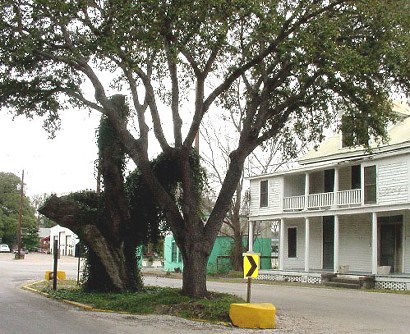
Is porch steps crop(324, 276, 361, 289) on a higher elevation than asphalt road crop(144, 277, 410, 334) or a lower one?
lower

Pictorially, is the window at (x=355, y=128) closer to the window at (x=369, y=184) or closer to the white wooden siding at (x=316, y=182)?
the window at (x=369, y=184)

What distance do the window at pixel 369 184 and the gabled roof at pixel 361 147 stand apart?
2.98ft

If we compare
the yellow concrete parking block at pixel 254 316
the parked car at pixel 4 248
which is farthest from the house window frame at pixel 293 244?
the parked car at pixel 4 248

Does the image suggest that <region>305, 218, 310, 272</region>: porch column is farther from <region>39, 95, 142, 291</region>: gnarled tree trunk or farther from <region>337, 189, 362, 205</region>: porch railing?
<region>39, 95, 142, 291</region>: gnarled tree trunk

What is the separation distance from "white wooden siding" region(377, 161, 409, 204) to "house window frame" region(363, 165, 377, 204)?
546 millimetres

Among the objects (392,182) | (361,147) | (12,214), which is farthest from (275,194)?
(12,214)

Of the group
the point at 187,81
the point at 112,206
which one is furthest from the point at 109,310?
the point at 187,81

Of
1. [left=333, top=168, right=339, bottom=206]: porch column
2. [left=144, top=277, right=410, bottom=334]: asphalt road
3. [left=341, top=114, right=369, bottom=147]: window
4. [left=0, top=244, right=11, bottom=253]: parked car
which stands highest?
[left=341, top=114, right=369, bottom=147]: window

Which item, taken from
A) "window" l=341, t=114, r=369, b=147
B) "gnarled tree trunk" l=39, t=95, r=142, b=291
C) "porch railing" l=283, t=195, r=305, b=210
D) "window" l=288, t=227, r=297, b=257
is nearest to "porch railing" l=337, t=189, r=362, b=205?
"porch railing" l=283, t=195, r=305, b=210

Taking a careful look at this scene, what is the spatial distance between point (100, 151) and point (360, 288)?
45.4ft

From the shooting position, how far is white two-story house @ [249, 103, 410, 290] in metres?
28.0

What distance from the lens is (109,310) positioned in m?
16.6

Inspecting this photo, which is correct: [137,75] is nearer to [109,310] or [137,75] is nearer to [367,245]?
[109,310]

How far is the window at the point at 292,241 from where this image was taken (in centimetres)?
3638
